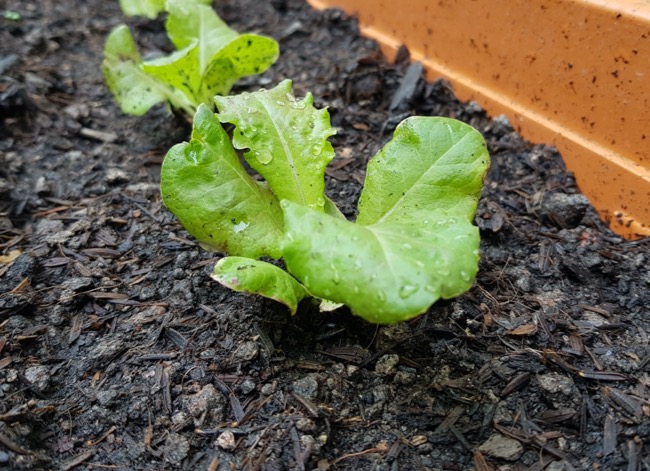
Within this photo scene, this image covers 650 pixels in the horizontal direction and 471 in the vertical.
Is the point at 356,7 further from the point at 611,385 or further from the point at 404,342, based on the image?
the point at 611,385

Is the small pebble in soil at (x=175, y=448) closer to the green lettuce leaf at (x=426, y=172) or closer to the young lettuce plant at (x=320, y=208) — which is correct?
the young lettuce plant at (x=320, y=208)

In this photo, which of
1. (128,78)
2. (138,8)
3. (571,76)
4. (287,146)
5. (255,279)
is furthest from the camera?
(138,8)

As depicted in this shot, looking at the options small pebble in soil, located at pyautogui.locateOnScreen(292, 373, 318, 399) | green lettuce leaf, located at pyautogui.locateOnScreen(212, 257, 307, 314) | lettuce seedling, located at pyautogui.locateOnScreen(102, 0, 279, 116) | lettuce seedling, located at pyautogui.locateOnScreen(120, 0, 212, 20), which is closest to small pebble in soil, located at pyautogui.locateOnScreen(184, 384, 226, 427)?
small pebble in soil, located at pyautogui.locateOnScreen(292, 373, 318, 399)

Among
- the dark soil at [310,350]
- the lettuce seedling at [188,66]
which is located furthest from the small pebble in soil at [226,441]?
the lettuce seedling at [188,66]

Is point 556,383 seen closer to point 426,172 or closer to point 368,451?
point 368,451

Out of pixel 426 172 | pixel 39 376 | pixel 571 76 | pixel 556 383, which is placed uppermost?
pixel 571 76

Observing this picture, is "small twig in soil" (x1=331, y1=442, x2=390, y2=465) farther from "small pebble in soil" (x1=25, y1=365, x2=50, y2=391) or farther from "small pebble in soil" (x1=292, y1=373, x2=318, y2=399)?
"small pebble in soil" (x1=25, y1=365, x2=50, y2=391)

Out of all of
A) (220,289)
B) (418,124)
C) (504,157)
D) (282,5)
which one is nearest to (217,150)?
(220,289)

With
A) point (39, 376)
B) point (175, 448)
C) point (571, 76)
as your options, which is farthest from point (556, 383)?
point (39, 376)
